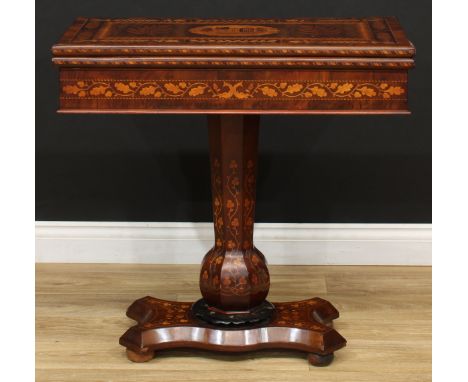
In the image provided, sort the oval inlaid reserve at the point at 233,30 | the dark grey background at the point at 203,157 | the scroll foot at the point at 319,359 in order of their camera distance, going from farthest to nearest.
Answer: the dark grey background at the point at 203,157 → the scroll foot at the point at 319,359 → the oval inlaid reserve at the point at 233,30

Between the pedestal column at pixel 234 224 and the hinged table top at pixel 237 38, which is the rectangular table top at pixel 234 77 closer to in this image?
the hinged table top at pixel 237 38

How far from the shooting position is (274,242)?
4.00 metres

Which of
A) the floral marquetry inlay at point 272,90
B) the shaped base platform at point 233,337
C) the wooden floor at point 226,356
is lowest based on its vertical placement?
the wooden floor at point 226,356

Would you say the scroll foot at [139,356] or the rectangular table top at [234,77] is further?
the scroll foot at [139,356]

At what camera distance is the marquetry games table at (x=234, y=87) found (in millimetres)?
2742

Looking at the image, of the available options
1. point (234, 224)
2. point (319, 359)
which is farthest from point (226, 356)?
point (234, 224)

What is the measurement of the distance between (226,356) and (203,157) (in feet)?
3.40

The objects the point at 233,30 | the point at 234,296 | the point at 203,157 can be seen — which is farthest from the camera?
the point at 203,157

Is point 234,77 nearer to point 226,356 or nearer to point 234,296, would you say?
point 234,296

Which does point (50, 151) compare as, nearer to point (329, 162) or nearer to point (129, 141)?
point (129, 141)

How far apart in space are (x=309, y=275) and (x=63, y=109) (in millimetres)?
1445

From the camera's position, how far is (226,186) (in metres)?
3.08

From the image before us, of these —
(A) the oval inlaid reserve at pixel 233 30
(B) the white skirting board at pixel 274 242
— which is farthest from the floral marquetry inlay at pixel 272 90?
(B) the white skirting board at pixel 274 242

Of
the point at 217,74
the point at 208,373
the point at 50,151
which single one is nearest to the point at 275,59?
the point at 217,74
